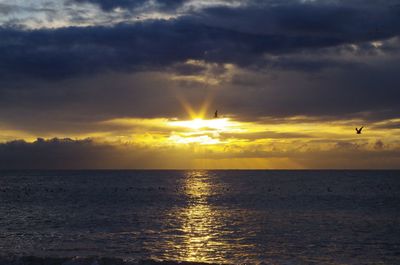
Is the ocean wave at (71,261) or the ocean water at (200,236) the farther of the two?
the ocean water at (200,236)

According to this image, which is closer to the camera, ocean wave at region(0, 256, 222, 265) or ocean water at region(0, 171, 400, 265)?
ocean wave at region(0, 256, 222, 265)

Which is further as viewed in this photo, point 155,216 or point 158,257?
point 155,216

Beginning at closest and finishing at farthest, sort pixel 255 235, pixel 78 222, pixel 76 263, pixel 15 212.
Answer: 1. pixel 76 263
2. pixel 255 235
3. pixel 78 222
4. pixel 15 212

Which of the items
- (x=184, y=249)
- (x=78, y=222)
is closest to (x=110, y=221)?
(x=78, y=222)

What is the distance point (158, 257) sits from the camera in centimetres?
3650

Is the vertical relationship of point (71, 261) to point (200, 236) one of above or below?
above

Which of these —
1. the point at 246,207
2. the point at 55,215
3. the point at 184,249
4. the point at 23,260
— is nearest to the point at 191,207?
the point at 246,207

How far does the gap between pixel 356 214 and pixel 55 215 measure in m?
42.0

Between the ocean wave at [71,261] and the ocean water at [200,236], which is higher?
the ocean wave at [71,261]

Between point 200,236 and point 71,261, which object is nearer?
point 71,261

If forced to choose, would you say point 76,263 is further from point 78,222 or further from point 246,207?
point 246,207

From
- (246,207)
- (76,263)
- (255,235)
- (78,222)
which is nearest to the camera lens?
(76,263)

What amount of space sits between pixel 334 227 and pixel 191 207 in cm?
3182

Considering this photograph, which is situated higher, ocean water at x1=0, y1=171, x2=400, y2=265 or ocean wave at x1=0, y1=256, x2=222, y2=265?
ocean wave at x1=0, y1=256, x2=222, y2=265
